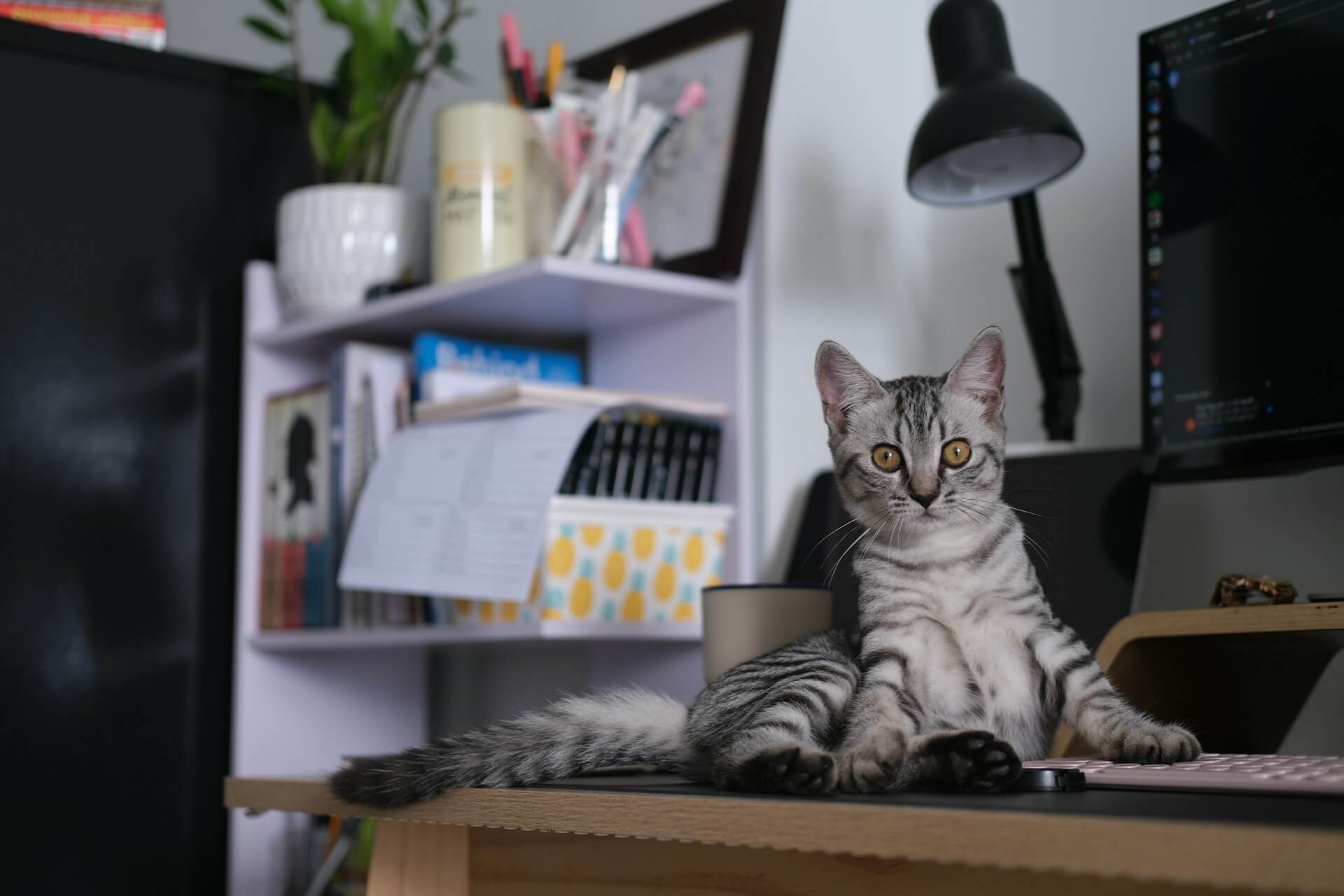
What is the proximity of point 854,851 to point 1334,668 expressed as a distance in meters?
0.84

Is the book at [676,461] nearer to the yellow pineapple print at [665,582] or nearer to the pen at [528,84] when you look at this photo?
the yellow pineapple print at [665,582]

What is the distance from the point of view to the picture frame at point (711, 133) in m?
1.45

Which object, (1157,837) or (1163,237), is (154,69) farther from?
(1157,837)

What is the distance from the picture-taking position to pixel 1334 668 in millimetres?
1173

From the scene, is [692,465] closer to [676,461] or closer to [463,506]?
[676,461]

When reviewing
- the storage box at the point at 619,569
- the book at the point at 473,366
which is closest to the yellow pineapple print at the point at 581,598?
the storage box at the point at 619,569

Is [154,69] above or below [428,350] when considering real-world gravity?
above

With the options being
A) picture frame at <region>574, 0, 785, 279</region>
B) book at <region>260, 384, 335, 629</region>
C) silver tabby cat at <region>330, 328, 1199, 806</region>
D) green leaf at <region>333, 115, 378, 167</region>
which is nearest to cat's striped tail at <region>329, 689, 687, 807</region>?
silver tabby cat at <region>330, 328, 1199, 806</region>

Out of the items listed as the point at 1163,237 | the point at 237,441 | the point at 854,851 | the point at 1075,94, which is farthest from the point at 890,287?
the point at 854,851

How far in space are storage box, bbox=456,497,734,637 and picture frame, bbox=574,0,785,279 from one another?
298mm

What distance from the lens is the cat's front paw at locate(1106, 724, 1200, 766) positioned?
2.42 feet

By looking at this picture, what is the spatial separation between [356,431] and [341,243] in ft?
0.80

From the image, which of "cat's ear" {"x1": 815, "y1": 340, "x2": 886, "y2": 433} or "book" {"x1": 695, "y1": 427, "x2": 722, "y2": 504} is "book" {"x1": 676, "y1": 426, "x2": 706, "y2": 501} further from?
"cat's ear" {"x1": 815, "y1": 340, "x2": 886, "y2": 433}

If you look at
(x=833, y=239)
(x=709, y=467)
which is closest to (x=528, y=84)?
(x=833, y=239)
